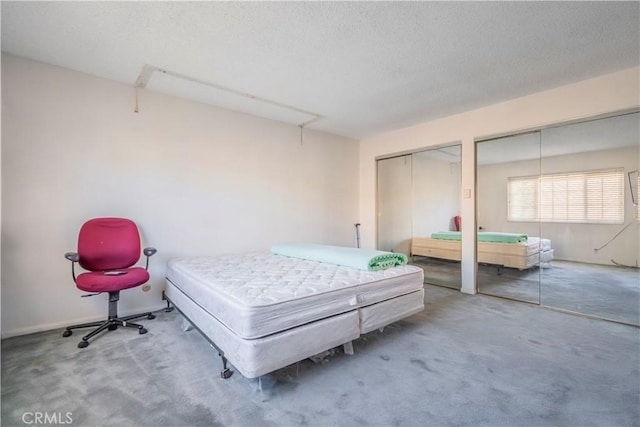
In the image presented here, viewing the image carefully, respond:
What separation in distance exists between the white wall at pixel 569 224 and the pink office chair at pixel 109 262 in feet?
13.9

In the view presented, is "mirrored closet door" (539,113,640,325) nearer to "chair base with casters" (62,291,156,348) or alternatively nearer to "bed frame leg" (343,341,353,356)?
"bed frame leg" (343,341,353,356)

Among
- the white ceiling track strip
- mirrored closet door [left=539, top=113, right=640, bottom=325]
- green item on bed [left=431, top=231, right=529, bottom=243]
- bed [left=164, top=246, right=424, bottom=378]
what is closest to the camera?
bed [left=164, top=246, right=424, bottom=378]

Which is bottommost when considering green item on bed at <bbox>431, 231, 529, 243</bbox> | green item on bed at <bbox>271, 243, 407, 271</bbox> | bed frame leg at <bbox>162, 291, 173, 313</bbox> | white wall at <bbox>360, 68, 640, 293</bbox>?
bed frame leg at <bbox>162, 291, 173, 313</bbox>

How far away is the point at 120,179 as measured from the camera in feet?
10.1

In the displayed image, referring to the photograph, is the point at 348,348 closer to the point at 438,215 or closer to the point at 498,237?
the point at 498,237

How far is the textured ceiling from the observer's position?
2010 mm

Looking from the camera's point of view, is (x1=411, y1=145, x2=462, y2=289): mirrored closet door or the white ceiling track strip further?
(x1=411, y1=145, x2=462, y2=289): mirrored closet door

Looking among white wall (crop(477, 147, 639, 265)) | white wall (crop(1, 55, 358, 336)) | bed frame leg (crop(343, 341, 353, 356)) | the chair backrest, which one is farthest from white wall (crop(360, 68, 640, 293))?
the chair backrest

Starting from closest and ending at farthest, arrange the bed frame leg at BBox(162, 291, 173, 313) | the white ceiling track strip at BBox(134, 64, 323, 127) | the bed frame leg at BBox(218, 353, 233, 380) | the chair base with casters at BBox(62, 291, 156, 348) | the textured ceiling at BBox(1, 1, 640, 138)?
the bed frame leg at BBox(218, 353, 233, 380) < the textured ceiling at BBox(1, 1, 640, 138) < the chair base with casters at BBox(62, 291, 156, 348) < the white ceiling track strip at BBox(134, 64, 323, 127) < the bed frame leg at BBox(162, 291, 173, 313)

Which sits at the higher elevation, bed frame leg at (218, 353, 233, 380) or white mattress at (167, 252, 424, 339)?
white mattress at (167, 252, 424, 339)

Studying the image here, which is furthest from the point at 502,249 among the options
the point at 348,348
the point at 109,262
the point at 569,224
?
the point at 109,262

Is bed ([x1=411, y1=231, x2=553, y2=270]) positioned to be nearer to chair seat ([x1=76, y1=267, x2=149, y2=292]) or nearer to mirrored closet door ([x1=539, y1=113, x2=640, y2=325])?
mirrored closet door ([x1=539, y1=113, x2=640, y2=325])

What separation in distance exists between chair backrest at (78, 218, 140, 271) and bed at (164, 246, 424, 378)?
1.48 ft

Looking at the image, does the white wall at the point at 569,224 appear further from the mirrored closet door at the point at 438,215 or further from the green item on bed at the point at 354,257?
the green item on bed at the point at 354,257
